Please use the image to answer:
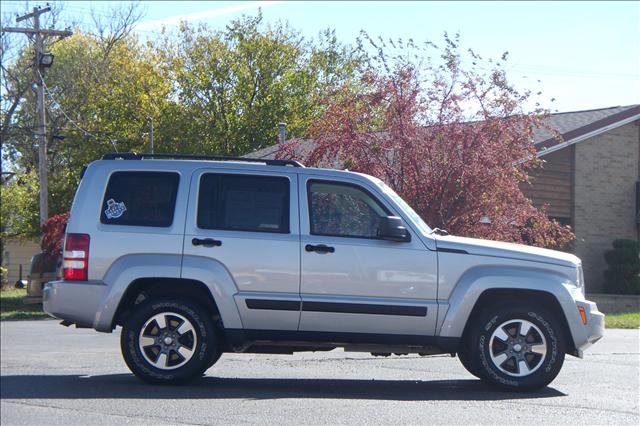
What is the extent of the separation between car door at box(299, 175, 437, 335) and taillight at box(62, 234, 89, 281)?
1.92 metres

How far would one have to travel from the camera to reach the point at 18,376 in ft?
31.4

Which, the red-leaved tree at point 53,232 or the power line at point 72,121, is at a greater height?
the power line at point 72,121

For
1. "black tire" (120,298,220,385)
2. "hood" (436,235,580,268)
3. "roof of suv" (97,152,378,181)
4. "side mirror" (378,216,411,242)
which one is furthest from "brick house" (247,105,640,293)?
"black tire" (120,298,220,385)

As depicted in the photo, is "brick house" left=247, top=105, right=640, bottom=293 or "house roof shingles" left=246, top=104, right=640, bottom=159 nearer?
"house roof shingles" left=246, top=104, right=640, bottom=159

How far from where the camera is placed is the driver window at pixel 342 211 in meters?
8.55

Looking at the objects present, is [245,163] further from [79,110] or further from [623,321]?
[79,110]

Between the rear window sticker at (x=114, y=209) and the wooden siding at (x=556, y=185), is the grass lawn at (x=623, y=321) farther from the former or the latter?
the rear window sticker at (x=114, y=209)

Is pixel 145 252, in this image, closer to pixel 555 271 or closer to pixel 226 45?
pixel 555 271

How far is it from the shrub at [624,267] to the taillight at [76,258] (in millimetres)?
19677

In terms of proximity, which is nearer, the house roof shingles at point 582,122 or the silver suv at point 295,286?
the silver suv at point 295,286

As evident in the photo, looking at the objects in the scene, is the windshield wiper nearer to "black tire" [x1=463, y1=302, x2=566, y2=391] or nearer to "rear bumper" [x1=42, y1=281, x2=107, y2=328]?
"black tire" [x1=463, y1=302, x2=566, y2=391]

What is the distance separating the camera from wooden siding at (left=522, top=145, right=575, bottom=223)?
25.2 meters

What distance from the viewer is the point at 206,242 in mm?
8438

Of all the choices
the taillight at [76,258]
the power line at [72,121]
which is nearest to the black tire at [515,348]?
the taillight at [76,258]
